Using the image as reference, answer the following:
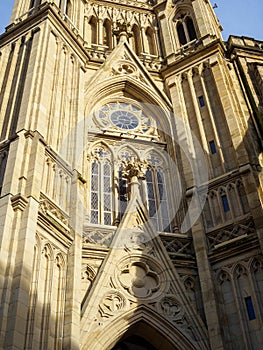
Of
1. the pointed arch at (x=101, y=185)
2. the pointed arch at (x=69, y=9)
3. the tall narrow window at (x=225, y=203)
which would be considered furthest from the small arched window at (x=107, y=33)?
the tall narrow window at (x=225, y=203)

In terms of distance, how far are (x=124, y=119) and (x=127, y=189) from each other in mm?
4371

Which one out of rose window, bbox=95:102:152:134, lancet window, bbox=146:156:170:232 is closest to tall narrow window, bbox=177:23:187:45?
rose window, bbox=95:102:152:134

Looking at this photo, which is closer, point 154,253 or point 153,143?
point 154,253

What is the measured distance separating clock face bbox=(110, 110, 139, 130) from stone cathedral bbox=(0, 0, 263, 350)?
6 cm

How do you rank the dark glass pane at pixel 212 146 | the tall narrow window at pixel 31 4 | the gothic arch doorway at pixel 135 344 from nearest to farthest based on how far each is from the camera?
the gothic arch doorway at pixel 135 344 → the dark glass pane at pixel 212 146 → the tall narrow window at pixel 31 4

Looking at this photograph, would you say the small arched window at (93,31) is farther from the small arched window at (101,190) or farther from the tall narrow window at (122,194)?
the tall narrow window at (122,194)

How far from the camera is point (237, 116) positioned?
59.3 ft

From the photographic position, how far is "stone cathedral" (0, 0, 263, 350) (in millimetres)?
12414

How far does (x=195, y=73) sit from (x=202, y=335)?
11268 mm

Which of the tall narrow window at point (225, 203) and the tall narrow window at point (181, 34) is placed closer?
the tall narrow window at point (225, 203)

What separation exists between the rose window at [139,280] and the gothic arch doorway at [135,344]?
122 centimetres

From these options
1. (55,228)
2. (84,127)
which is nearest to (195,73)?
(84,127)

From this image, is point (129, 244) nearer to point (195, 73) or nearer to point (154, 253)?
point (154, 253)

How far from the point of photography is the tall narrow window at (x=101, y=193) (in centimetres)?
1653
